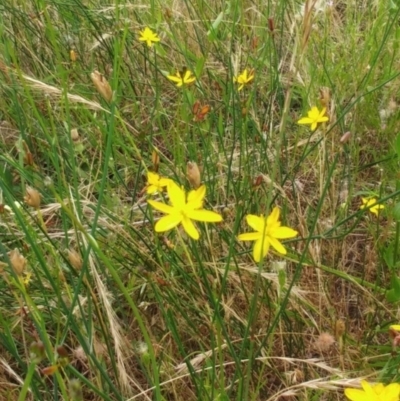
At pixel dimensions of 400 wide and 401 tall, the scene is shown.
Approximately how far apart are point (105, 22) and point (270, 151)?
77 centimetres

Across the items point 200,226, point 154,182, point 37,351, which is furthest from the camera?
point 200,226

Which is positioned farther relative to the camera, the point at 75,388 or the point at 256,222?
the point at 256,222

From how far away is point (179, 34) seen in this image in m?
1.96

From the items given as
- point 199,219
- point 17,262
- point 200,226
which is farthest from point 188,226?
point 200,226

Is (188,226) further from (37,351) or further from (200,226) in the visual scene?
(200,226)

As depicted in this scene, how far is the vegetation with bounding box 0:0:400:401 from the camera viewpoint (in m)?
0.75

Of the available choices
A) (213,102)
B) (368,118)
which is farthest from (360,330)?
(213,102)

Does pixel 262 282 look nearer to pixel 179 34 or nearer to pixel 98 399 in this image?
pixel 98 399

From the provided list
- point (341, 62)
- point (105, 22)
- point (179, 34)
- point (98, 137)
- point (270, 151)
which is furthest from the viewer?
point (179, 34)

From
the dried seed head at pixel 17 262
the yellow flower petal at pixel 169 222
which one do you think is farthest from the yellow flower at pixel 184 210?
the dried seed head at pixel 17 262

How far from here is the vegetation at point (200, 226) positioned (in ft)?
2.47

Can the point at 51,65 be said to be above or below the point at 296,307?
above

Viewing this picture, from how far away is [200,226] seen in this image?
1040 mm

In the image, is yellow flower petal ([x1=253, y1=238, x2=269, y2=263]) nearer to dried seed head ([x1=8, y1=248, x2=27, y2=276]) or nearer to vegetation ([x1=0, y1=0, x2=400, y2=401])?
vegetation ([x1=0, y1=0, x2=400, y2=401])
